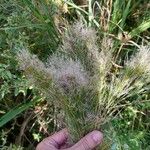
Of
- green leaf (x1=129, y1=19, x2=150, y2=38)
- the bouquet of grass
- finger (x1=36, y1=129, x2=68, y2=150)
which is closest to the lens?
the bouquet of grass

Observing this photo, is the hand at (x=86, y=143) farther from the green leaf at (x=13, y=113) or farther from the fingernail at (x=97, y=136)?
the green leaf at (x=13, y=113)

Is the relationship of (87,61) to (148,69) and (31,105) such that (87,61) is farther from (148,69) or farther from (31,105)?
(31,105)

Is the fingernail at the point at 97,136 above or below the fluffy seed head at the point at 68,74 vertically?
below

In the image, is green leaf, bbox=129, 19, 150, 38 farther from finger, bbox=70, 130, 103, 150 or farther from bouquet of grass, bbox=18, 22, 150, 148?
finger, bbox=70, 130, 103, 150

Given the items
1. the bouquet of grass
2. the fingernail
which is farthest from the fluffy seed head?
the fingernail

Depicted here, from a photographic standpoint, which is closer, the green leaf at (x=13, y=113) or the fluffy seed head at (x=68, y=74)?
the fluffy seed head at (x=68, y=74)

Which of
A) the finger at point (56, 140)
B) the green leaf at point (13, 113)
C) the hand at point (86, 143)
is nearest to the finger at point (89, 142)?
the hand at point (86, 143)

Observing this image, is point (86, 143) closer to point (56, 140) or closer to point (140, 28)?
point (56, 140)
